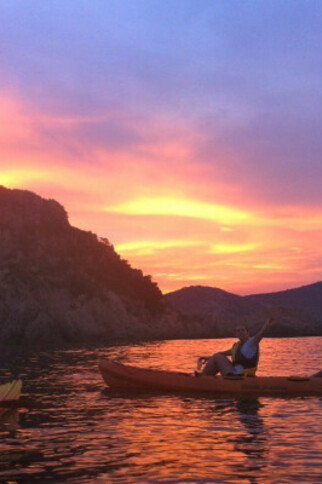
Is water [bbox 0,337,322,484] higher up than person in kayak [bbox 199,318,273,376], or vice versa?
person in kayak [bbox 199,318,273,376]

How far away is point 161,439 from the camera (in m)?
9.48

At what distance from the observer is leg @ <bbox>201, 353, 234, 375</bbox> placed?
1514 centimetres

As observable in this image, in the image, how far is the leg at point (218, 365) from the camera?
1514 cm

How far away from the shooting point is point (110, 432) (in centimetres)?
1016

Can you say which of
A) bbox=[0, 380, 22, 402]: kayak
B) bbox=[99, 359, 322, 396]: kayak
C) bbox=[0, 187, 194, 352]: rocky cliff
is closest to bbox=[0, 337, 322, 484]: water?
bbox=[0, 380, 22, 402]: kayak

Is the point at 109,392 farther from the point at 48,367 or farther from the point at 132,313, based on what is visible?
the point at 132,313

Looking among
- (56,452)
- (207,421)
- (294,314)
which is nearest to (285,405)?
(207,421)

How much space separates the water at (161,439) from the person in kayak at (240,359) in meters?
1.03

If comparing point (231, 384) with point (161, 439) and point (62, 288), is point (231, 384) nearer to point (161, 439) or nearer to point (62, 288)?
point (161, 439)

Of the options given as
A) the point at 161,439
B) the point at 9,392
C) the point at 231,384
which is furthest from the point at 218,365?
the point at 161,439

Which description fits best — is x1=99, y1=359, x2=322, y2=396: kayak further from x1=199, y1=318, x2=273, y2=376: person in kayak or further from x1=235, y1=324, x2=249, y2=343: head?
x1=235, y1=324, x2=249, y2=343: head

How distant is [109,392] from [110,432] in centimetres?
579

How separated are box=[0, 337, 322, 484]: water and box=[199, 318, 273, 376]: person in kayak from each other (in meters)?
1.03

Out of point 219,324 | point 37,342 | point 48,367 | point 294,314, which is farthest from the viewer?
point 294,314
